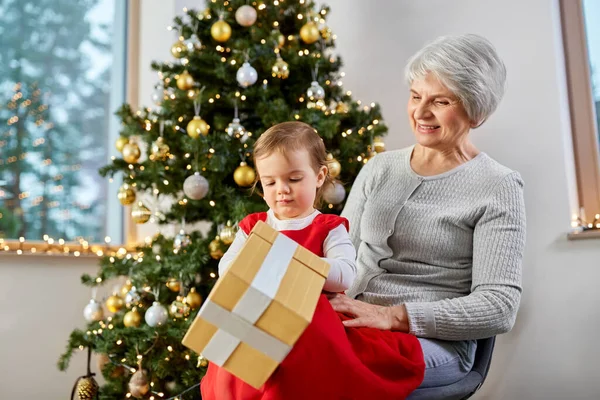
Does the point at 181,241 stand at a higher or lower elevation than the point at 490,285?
higher

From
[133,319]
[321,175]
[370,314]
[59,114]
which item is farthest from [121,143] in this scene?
[370,314]

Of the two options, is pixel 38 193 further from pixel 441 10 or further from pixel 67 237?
pixel 441 10

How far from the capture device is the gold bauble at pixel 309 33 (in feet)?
7.79

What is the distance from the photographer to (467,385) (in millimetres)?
1351

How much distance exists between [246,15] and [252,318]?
5.35 ft

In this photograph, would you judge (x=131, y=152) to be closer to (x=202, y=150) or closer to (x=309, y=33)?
(x=202, y=150)

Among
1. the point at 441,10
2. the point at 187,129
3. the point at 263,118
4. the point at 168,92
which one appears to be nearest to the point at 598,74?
the point at 441,10

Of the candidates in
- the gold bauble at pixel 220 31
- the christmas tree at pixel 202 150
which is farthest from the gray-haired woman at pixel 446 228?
the gold bauble at pixel 220 31

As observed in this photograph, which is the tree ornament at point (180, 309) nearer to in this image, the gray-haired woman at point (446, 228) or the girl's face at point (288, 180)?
the gray-haired woman at point (446, 228)

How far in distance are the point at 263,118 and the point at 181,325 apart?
82 cm

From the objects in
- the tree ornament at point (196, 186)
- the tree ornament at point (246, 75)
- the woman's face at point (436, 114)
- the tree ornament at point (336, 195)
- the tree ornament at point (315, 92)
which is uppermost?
the tree ornament at point (246, 75)

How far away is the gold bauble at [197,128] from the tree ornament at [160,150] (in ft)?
0.48

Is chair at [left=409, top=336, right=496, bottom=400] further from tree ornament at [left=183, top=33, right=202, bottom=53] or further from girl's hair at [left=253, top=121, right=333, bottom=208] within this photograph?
tree ornament at [left=183, top=33, right=202, bottom=53]

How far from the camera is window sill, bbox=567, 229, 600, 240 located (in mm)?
2018
